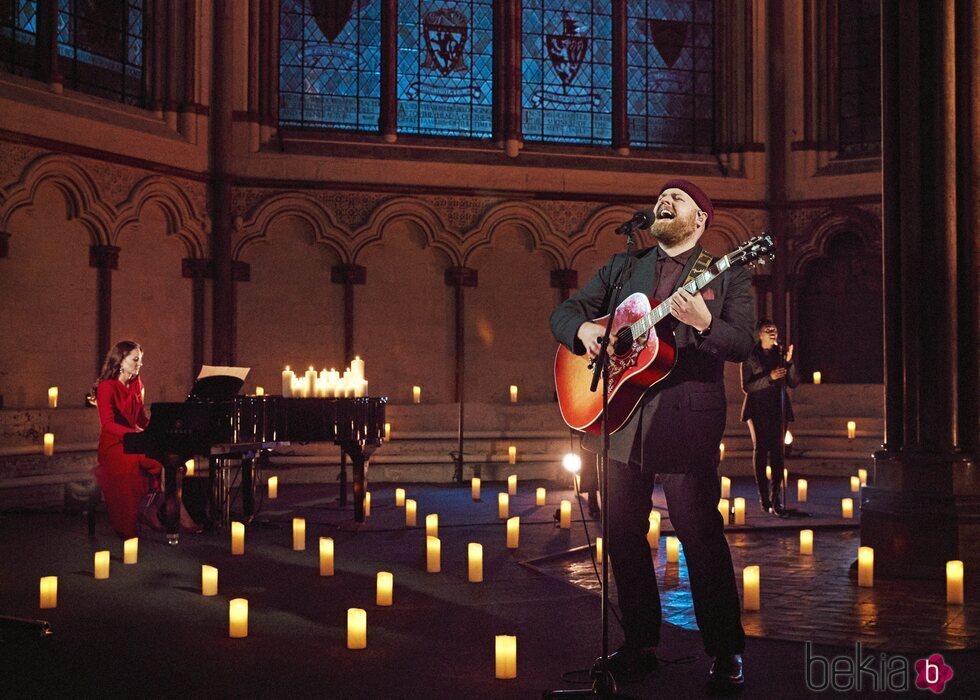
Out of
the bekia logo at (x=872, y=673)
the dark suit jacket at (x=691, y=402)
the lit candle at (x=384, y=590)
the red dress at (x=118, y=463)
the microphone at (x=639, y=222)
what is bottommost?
the bekia logo at (x=872, y=673)

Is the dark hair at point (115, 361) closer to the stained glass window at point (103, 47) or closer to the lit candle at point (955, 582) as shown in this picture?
the stained glass window at point (103, 47)

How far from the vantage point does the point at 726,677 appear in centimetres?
371

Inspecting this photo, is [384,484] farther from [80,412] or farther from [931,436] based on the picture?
[931,436]

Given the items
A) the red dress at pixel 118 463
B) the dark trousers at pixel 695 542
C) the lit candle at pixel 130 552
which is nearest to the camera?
the dark trousers at pixel 695 542

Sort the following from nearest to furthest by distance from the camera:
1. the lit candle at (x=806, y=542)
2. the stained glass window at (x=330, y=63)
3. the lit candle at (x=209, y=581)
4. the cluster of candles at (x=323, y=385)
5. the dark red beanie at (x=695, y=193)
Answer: the dark red beanie at (x=695, y=193) → the lit candle at (x=209, y=581) → the lit candle at (x=806, y=542) → the cluster of candles at (x=323, y=385) → the stained glass window at (x=330, y=63)

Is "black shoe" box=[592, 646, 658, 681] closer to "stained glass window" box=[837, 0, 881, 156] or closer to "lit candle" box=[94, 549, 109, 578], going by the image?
"lit candle" box=[94, 549, 109, 578]

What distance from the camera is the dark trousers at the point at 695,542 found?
3725 mm

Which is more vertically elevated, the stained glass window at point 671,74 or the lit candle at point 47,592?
the stained glass window at point 671,74

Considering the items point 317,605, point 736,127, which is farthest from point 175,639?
point 736,127

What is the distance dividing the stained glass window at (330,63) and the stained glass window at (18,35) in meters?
2.98

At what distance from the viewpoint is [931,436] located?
615 cm

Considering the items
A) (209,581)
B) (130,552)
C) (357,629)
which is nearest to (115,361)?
(130,552)

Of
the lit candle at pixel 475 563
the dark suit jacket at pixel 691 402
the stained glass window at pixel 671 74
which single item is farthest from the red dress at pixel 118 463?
the stained glass window at pixel 671 74

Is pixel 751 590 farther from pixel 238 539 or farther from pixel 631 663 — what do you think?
pixel 238 539
